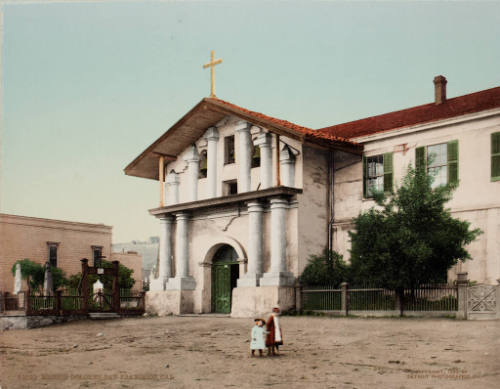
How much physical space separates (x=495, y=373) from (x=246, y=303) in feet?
46.7

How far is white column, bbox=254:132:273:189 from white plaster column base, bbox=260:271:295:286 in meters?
3.56

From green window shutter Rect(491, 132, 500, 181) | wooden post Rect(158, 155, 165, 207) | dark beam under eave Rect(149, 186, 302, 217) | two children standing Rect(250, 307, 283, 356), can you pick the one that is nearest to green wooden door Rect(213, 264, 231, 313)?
dark beam under eave Rect(149, 186, 302, 217)

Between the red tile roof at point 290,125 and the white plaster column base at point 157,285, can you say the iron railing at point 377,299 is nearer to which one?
the red tile roof at point 290,125

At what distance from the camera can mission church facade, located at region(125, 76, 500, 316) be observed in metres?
22.3

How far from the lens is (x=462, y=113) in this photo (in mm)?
22844

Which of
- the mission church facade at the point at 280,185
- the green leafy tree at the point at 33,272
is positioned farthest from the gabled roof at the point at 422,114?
the green leafy tree at the point at 33,272

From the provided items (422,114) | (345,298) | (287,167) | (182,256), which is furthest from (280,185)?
(182,256)

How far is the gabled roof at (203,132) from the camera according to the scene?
24188mm

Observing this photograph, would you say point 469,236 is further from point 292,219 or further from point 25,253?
point 25,253

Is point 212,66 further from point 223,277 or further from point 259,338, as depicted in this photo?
point 259,338

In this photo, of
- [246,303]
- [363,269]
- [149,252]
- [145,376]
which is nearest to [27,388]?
[145,376]

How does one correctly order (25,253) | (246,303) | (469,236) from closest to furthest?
(469,236)
(246,303)
(25,253)

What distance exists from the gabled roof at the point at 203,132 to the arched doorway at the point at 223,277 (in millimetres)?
5175

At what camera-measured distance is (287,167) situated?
2533cm
